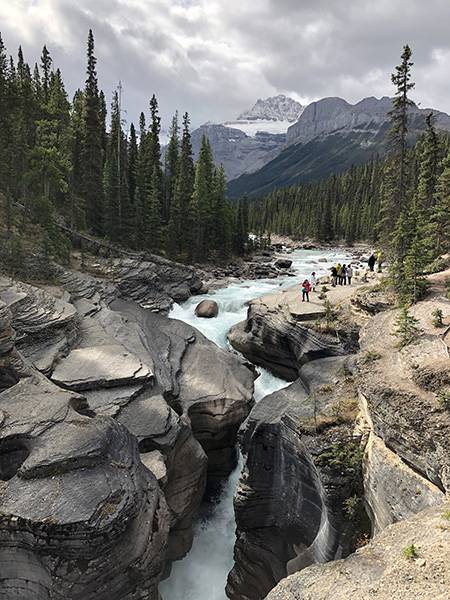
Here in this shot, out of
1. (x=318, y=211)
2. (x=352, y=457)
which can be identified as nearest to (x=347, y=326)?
(x=352, y=457)

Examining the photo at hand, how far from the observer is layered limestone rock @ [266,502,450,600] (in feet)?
16.2

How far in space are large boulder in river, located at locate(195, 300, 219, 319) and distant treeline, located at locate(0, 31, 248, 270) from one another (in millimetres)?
12863

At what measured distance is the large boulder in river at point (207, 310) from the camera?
28.9 m

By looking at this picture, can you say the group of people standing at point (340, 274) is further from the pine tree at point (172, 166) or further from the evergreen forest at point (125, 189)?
the pine tree at point (172, 166)

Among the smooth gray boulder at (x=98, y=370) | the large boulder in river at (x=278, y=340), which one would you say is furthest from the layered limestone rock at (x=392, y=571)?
the large boulder in river at (x=278, y=340)

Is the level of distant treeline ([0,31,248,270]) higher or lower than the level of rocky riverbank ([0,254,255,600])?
higher

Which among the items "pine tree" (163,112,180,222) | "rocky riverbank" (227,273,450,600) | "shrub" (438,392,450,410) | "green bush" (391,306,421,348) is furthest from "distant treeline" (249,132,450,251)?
"shrub" (438,392,450,410)

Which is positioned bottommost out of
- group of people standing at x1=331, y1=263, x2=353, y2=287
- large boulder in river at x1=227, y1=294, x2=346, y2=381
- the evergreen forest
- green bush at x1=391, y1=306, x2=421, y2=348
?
large boulder in river at x1=227, y1=294, x2=346, y2=381

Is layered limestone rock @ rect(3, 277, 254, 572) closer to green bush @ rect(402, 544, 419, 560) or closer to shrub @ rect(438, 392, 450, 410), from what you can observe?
green bush @ rect(402, 544, 419, 560)

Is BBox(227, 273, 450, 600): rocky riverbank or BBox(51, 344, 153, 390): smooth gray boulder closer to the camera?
BBox(227, 273, 450, 600): rocky riverbank

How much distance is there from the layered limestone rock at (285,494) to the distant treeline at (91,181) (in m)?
21.1

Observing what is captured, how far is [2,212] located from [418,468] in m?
34.4

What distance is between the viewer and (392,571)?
5387 mm

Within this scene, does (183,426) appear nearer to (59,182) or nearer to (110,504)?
(110,504)
